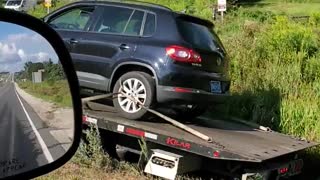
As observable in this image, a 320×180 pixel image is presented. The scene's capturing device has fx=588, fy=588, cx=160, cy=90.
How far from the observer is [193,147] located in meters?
6.77

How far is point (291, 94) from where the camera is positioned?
1120 cm

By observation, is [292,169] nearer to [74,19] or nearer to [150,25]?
[150,25]

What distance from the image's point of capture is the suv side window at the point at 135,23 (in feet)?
26.6

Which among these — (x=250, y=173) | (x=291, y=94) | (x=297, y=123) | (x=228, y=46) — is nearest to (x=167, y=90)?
(x=250, y=173)

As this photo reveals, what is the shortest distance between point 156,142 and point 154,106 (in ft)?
2.63

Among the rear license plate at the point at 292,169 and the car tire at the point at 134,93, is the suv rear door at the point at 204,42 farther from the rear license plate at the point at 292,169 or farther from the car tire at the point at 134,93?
the rear license plate at the point at 292,169

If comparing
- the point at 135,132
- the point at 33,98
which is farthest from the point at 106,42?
the point at 33,98

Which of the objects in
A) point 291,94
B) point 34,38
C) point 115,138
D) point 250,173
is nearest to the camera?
point 34,38

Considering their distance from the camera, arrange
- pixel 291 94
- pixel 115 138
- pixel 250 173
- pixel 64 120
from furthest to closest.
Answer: pixel 291 94 < pixel 115 138 < pixel 250 173 < pixel 64 120

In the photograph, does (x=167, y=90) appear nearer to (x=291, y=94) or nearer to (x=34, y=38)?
(x=291, y=94)

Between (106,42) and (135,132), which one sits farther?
(106,42)

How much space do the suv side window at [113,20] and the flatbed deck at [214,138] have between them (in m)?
1.09

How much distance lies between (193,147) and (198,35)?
1980 millimetres

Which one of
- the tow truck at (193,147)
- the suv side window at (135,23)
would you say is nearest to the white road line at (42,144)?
the tow truck at (193,147)
